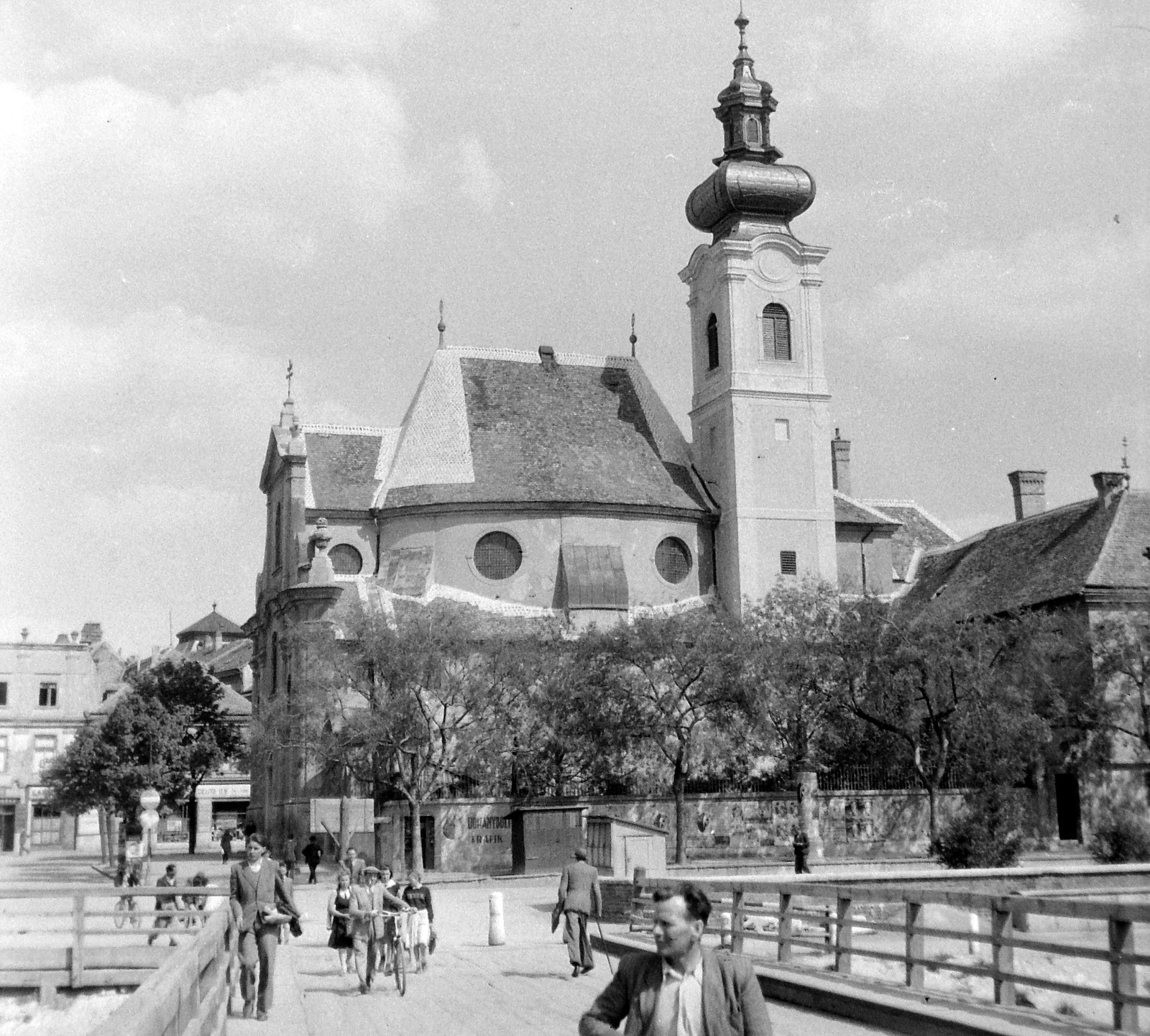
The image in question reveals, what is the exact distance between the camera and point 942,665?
4691cm

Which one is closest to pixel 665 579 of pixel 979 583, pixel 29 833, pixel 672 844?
pixel 979 583

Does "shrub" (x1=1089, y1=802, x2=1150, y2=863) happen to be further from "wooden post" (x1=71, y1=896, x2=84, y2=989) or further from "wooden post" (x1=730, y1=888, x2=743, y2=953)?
"wooden post" (x1=71, y1=896, x2=84, y2=989)

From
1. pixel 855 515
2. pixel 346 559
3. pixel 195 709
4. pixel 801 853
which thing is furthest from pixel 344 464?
pixel 801 853

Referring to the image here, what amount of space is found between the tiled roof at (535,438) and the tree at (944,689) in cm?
1514

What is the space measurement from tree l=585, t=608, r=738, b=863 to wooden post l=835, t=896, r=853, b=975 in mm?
30372

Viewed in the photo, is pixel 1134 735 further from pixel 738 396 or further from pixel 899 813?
pixel 738 396

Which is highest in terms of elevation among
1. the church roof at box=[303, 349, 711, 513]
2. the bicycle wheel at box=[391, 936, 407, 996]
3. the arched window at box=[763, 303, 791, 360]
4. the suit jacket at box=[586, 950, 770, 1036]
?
the arched window at box=[763, 303, 791, 360]

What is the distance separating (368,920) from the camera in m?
19.2

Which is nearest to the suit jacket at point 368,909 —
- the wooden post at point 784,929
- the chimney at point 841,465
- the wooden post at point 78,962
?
the wooden post at point 784,929

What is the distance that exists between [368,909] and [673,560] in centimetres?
4422

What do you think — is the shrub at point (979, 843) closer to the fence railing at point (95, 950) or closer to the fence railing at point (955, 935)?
the fence railing at point (955, 935)

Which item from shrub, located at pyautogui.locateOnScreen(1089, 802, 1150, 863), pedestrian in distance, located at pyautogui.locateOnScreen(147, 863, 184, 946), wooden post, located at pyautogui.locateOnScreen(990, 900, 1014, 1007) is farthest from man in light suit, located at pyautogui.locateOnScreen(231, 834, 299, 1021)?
shrub, located at pyautogui.locateOnScreen(1089, 802, 1150, 863)

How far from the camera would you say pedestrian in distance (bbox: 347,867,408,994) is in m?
18.9

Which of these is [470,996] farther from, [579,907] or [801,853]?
[801,853]
